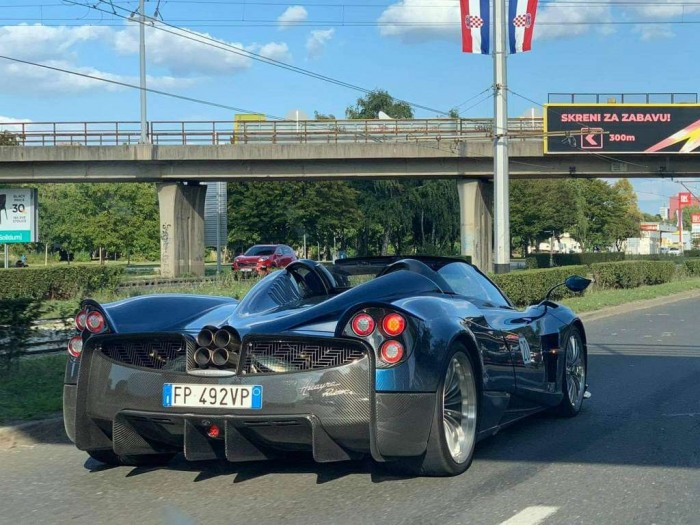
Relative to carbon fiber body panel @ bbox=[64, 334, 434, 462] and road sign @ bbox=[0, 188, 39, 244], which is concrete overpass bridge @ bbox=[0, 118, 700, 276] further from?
carbon fiber body panel @ bbox=[64, 334, 434, 462]

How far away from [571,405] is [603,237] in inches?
3218

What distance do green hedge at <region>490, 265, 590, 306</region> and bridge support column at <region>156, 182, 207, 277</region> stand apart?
85.7ft

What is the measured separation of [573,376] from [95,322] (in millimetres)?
4133

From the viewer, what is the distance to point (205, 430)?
4.83m

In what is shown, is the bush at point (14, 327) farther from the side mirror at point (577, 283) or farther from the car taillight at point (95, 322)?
the side mirror at point (577, 283)

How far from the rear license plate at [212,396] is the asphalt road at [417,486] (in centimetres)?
57

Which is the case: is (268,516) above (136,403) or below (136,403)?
below

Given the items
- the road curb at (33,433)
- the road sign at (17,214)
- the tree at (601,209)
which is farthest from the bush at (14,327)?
the tree at (601,209)

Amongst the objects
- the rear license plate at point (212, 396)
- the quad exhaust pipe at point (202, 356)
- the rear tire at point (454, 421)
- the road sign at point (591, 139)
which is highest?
the road sign at point (591, 139)

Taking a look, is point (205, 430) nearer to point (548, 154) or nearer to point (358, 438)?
point (358, 438)

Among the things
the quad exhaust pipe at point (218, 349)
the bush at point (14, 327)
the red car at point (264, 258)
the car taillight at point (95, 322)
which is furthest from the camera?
the red car at point (264, 258)

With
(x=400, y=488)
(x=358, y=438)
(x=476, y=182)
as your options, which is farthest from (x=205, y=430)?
(x=476, y=182)

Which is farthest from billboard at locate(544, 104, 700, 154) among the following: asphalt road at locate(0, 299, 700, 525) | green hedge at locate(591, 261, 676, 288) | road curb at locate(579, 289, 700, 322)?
asphalt road at locate(0, 299, 700, 525)

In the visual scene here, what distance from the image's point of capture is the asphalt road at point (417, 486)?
4602mm
